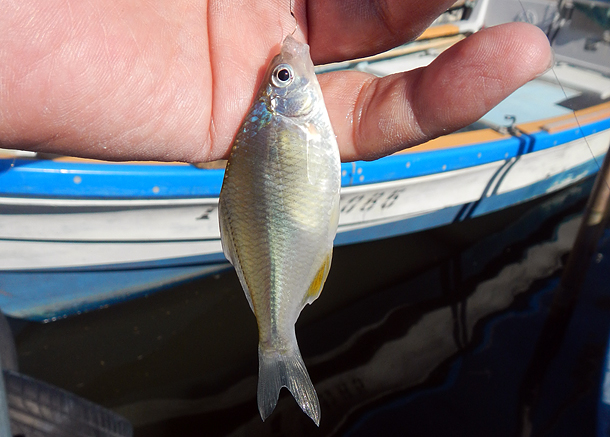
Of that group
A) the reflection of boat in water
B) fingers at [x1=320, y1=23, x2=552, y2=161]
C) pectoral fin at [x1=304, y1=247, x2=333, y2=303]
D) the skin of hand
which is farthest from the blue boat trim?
pectoral fin at [x1=304, y1=247, x2=333, y2=303]

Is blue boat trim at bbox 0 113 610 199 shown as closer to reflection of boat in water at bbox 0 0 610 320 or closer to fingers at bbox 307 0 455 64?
reflection of boat in water at bbox 0 0 610 320

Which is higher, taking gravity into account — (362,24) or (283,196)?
(362,24)

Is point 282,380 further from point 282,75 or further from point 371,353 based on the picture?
point 371,353

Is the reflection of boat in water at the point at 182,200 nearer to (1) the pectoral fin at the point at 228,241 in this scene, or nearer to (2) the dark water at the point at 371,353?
(2) the dark water at the point at 371,353

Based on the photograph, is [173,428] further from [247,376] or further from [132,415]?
[247,376]

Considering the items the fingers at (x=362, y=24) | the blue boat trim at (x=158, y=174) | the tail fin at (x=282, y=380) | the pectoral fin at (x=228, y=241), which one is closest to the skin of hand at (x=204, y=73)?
the fingers at (x=362, y=24)

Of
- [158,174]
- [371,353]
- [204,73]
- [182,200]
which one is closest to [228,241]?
[204,73]
